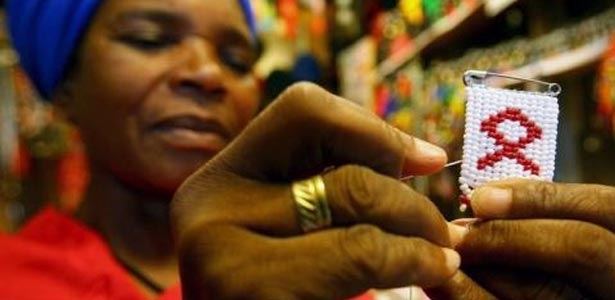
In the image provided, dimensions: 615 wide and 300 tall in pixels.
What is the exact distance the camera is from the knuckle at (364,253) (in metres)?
0.42

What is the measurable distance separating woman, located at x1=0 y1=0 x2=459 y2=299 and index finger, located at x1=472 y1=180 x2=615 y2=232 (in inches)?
16.0

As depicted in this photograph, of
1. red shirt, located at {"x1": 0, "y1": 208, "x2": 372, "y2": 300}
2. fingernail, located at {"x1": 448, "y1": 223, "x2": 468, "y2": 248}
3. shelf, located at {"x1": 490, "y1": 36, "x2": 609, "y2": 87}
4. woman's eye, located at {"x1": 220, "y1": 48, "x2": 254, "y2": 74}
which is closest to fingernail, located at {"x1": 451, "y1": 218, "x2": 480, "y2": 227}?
fingernail, located at {"x1": 448, "y1": 223, "x2": 468, "y2": 248}

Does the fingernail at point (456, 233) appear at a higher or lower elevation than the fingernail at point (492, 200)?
lower

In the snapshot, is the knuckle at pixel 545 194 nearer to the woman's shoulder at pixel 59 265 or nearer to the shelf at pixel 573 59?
the woman's shoulder at pixel 59 265

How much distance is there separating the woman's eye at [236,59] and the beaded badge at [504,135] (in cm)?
49

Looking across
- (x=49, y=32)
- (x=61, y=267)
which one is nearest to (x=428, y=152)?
(x=61, y=267)

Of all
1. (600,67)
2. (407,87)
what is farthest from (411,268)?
(407,87)

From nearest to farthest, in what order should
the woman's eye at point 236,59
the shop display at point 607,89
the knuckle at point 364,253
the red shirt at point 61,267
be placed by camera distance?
the knuckle at point 364,253
the red shirt at point 61,267
the woman's eye at point 236,59
the shop display at point 607,89

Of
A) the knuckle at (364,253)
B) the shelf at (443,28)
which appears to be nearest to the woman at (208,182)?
the knuckle at (364,253)

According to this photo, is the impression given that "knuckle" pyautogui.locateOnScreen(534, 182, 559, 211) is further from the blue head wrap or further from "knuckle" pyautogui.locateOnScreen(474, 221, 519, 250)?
the blue head wrap

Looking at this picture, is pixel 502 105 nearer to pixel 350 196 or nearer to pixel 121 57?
pixel 350 196

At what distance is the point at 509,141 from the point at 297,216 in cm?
16

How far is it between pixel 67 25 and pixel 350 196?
0.64m

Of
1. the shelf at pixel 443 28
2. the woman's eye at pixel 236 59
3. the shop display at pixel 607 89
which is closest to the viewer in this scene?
the woman's eye at pixel 236 59
